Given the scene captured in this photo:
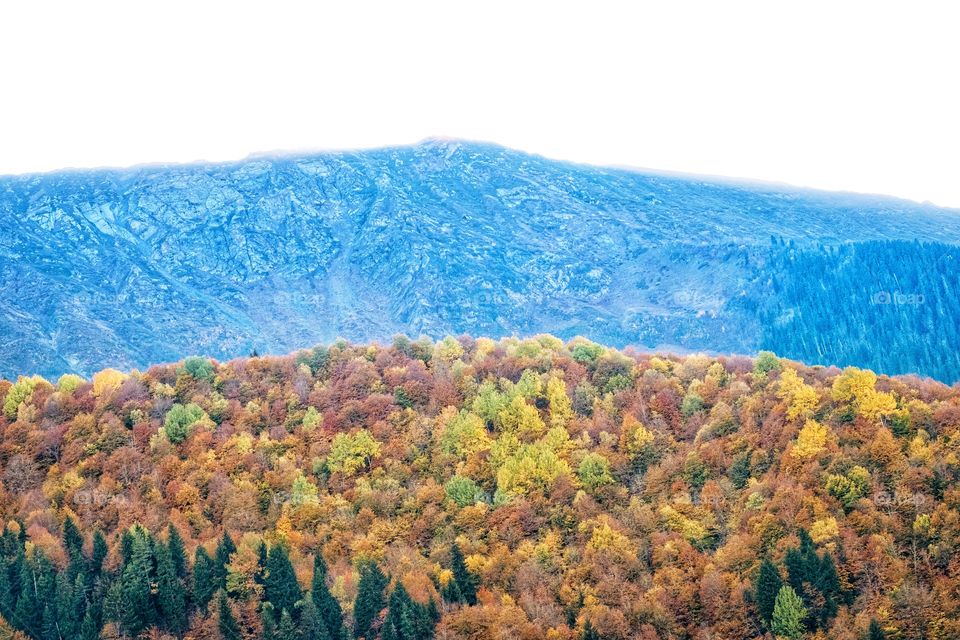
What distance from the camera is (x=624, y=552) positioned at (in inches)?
5369

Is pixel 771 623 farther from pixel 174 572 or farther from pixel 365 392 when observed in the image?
pixel 365 392

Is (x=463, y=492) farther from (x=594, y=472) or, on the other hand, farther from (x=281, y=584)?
(x=281, y=584)

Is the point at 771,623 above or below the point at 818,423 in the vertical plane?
below

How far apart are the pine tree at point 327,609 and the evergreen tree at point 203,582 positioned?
39.5 ft

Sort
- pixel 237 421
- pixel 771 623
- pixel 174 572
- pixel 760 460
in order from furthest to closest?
1. pixel 237 421
2. pixel 760 460
3. pixel 174 572
4. pixel 771 623

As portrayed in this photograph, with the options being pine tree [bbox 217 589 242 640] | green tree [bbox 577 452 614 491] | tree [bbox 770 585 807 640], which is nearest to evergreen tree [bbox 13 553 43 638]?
pine tree [bbox 217 589 242 640]

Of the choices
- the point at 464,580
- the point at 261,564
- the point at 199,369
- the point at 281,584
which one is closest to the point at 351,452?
the point at 261,564

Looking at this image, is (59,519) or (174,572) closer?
(174,572)

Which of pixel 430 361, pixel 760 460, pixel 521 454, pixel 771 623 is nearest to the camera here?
pixel 771 623

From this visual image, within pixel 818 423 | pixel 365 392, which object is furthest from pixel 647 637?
pixel 365 392

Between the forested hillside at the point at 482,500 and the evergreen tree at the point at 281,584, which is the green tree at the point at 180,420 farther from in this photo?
the evergreen tree at the point at 281,584

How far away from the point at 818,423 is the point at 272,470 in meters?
76.4

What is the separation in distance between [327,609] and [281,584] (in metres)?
6.91

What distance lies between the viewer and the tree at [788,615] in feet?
388
